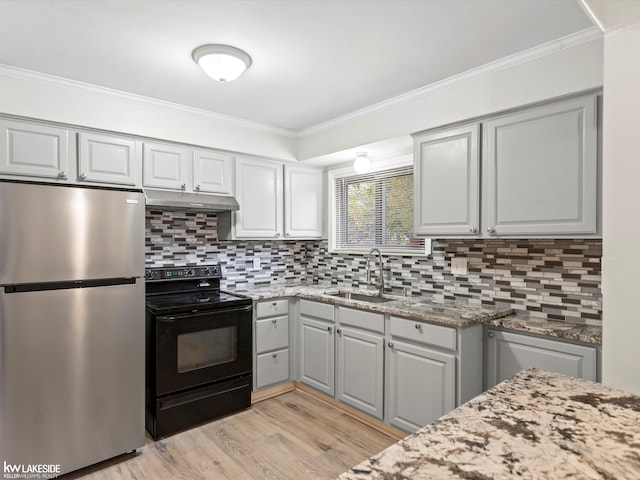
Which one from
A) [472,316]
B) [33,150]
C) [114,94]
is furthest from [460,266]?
[33,150]

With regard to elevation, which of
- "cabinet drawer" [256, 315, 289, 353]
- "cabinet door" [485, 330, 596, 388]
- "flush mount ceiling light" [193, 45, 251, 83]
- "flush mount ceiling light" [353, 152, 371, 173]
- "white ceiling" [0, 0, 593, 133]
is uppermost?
"white ceiling" [0, 0, 593, 133]

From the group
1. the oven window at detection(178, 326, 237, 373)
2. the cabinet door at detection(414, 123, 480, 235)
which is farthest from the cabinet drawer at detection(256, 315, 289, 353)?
the cabinet door at detection(414, 123, 480, 235)

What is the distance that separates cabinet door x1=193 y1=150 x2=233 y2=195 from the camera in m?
3.13

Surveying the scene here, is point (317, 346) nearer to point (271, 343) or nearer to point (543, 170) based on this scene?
point (271, 343)

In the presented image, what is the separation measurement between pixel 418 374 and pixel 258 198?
79.5 inches

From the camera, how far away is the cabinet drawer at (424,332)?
2246 millimetres

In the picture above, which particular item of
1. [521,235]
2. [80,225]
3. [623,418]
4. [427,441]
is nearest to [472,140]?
[521,235]

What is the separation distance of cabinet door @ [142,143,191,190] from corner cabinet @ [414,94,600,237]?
180cm

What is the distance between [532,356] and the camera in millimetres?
2123

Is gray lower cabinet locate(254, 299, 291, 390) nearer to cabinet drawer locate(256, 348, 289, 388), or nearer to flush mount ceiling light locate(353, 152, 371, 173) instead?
cabinet drawer locate(256, 348, 289, 388)

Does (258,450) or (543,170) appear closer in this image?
(543,170)

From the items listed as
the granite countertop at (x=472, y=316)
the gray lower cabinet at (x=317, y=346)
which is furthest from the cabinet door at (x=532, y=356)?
the gray lower cabinet at (x=317, y=346)

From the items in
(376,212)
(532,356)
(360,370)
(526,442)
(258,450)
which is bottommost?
(258,450)

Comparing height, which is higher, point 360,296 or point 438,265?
point 438,265
